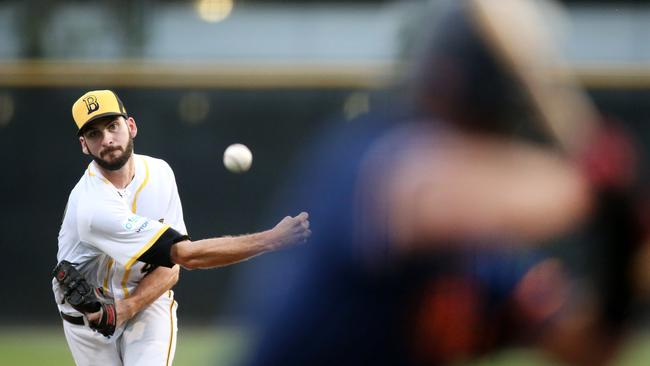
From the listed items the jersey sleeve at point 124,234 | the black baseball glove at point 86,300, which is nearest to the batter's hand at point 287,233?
the jersey sleeve at point 124,234

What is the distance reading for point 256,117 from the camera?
9.84m

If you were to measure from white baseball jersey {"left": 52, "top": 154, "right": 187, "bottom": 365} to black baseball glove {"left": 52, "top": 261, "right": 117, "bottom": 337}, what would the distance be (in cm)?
12

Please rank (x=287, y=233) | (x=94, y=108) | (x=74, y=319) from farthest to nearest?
(x=74, y=319) < (x=94, y=108) < (x=287, y=233)

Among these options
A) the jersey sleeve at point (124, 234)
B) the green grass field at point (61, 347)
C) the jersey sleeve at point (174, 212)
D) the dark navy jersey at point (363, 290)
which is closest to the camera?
the dark navy jersey at point (363, 290)

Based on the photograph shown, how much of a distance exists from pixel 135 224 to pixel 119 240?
91mm

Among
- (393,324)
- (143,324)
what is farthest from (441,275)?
(143,324)

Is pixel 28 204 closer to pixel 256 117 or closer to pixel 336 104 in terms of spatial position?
pixel 256 117

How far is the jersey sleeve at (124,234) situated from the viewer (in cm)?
393

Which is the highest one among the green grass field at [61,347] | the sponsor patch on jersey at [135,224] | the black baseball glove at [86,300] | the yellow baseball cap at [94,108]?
the yellow baseball cap at [94,108]

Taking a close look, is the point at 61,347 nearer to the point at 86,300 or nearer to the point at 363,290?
the point at 86,300

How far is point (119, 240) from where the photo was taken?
402cm

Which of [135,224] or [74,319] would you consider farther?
[74,319]

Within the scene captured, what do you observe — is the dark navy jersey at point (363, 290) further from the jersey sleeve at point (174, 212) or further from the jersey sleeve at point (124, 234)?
the jersey sleeve at point (174, 212)

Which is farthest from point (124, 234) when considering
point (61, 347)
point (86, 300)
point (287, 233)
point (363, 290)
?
point (61, 347)
